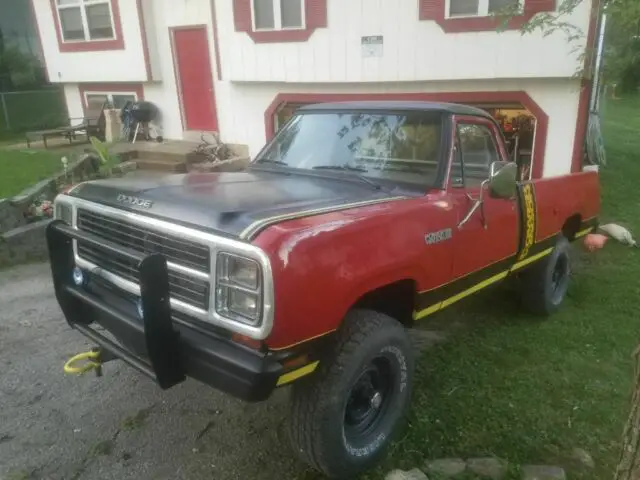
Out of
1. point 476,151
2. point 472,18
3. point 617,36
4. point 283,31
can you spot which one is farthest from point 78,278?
point 283,31

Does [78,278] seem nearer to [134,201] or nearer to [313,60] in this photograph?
[134,201]

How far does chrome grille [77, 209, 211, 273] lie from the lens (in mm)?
2543

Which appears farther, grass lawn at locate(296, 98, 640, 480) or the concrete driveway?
grass lawn at locate(296, 98, 640, 480)

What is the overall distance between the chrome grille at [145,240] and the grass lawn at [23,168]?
215 inches

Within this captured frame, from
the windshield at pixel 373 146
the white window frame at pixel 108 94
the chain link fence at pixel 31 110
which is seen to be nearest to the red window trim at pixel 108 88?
the white window frame at pixel 108 94

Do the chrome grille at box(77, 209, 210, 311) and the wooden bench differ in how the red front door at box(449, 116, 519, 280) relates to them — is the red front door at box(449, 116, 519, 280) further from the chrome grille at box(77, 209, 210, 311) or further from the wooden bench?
the wooden bench

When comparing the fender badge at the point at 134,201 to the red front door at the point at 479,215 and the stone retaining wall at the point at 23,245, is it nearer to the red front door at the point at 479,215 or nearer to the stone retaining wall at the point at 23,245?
the red front door at the point at 479,215

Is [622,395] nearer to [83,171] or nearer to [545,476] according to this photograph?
[545,476]

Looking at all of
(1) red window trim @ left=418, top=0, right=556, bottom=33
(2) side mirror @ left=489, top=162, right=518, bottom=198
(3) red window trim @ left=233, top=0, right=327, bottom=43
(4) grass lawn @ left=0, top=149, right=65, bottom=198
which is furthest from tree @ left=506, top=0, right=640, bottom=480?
(4) grass lawn @ left=0, top=149, right=65, bottom=198

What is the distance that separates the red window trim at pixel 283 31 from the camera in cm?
941

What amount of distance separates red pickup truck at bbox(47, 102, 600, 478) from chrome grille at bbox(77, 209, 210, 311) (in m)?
0.01

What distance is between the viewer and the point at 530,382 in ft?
12.5

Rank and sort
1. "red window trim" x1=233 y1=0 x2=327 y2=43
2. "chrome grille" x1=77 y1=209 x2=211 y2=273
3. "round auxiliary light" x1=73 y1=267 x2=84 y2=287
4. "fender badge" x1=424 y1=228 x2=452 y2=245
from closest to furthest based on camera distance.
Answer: "chrome grille" x1=77 y1=209 x2=211 y2=273, "fender badge" x1=424 y1=228 x2=452 y2=245, "round auxiliary light" x1=73 y1=267 x2=84 y2=287, "red window trim" x1=233 y1=0 x2=327 y2=43

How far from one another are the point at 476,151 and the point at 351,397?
2.06 metres
